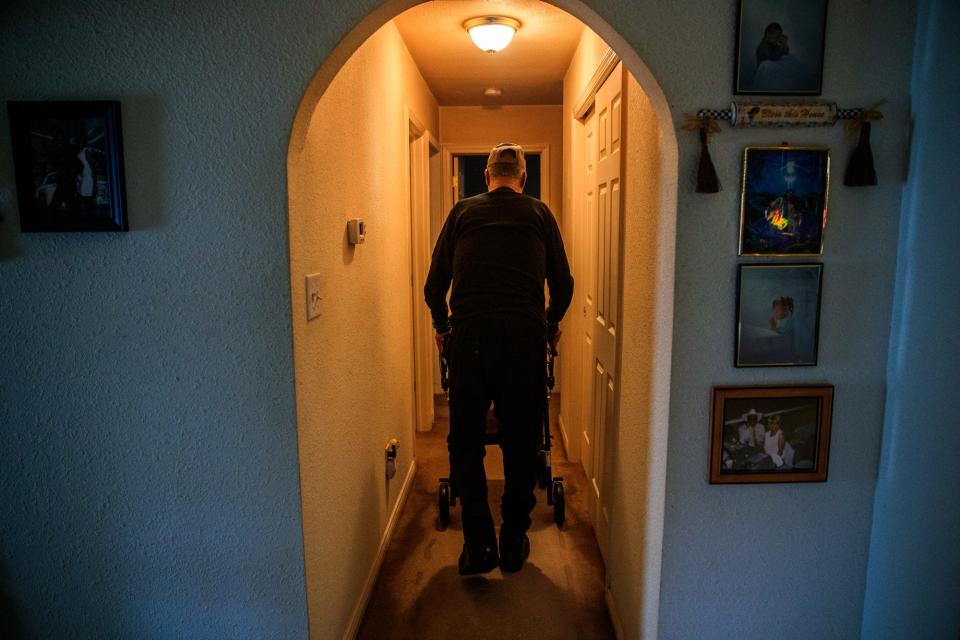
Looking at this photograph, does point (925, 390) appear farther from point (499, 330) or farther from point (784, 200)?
point (499, 330)

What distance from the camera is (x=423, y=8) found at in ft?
8.60

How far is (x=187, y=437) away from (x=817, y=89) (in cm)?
171

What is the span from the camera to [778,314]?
56.9 inches

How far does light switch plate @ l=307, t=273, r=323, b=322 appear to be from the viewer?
1562mm

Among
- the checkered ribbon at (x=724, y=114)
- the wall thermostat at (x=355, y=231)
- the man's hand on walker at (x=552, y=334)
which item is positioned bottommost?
the man's hand on walker at (x=552, y=334)

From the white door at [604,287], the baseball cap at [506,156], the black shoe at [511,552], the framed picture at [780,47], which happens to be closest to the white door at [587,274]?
the white door at [604,287]

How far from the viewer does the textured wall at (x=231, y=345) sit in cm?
138

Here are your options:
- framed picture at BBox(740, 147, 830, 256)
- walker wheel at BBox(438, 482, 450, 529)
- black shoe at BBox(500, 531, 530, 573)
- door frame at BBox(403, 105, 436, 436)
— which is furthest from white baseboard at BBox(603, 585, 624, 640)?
door frame at BBox(403, 105, 436, 436)

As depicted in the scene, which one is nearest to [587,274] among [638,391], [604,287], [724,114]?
[604,287]

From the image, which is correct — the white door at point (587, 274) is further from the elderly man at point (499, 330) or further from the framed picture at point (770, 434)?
the framed picture at point (770, 434)

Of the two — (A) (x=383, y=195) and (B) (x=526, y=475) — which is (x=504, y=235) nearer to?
(A) (x=383, y=195)

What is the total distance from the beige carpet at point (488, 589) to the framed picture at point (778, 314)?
3.97 feet

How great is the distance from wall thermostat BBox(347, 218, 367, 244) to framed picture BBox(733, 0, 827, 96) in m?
1.19

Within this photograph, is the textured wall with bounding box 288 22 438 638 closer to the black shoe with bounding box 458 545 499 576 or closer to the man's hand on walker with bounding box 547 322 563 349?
the black shoe with bounding box 458 545 499 576
